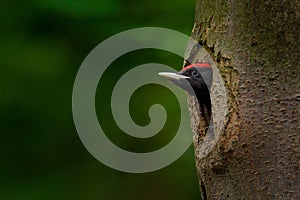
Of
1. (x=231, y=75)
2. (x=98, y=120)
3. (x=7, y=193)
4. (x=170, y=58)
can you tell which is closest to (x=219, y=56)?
(x=231, y=75)

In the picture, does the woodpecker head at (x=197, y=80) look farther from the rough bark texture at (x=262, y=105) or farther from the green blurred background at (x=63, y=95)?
the green blurred background at (x=63, y=95)

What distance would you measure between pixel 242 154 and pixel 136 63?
265 centimetres

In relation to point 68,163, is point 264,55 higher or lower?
higher

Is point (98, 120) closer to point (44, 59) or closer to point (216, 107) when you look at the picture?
point (44, 59)

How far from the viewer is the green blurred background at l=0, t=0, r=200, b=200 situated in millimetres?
5207

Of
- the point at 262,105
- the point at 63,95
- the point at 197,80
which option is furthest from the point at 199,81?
the point at 63,95

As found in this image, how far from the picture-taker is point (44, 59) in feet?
17.4

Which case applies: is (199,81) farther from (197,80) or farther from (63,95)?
(63,95)

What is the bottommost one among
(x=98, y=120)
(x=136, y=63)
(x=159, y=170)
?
(x=159, y=170)

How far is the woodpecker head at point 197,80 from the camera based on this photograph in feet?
10.6

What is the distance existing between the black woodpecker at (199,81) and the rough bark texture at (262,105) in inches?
10.3

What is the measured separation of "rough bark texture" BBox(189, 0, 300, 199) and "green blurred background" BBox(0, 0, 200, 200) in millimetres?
2245

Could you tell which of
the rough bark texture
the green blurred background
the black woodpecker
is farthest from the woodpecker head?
the green blurred background

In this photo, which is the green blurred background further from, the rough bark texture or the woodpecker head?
the rough bark texture
